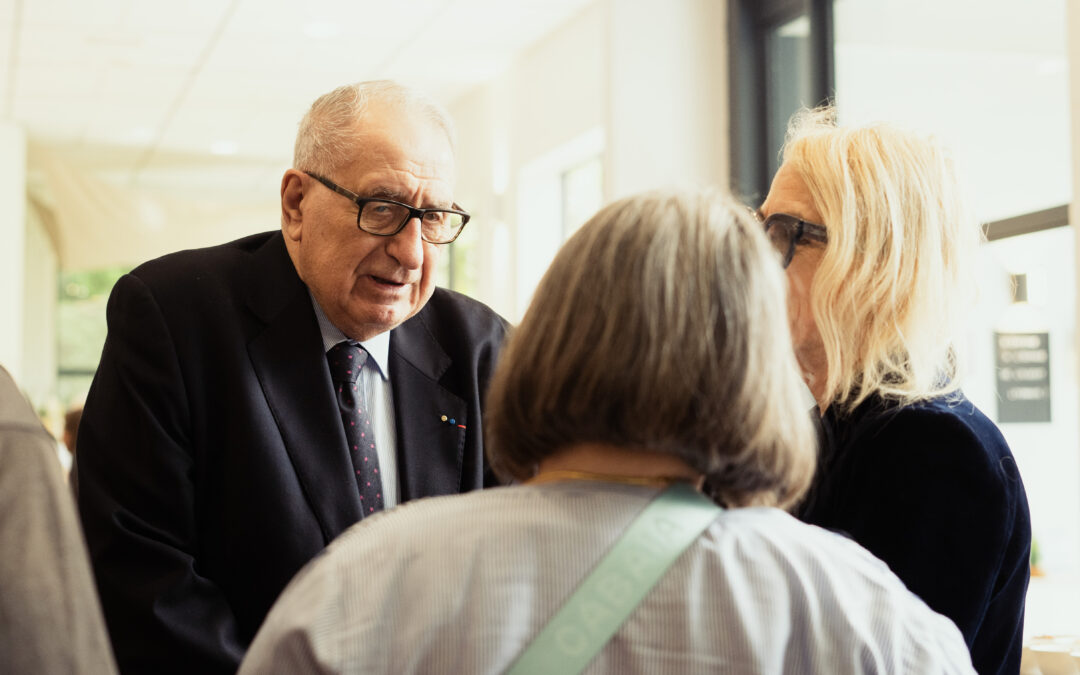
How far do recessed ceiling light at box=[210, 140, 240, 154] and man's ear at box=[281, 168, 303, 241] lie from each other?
7.42m

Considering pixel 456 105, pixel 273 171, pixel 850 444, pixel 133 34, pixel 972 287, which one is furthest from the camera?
pixel 273 171

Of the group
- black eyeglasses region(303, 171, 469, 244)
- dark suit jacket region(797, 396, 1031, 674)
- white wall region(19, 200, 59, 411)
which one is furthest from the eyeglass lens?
white wall region(19, 200, 59, 411)

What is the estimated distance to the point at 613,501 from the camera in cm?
100

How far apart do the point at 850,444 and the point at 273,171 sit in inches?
363

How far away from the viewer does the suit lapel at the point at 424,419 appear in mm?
1940

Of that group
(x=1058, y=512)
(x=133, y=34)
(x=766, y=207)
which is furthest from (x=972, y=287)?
(x=133, y=34)

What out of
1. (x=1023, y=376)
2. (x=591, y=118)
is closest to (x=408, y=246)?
(x=1023, y=376)

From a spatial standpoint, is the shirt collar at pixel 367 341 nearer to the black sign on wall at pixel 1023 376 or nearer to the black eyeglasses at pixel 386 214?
the black eyeglasses at pixel 386 214

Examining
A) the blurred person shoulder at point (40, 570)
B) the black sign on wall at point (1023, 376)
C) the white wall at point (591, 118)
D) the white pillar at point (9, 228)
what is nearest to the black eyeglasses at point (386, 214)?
the blurred person shoulder at point (40, 570)

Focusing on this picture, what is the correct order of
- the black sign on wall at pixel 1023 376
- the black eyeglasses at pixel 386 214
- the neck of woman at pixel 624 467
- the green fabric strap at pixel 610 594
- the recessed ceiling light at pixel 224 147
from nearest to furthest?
the green fabric strap at pixel 610 594, the neck of woman at pixel 624 467, the black eyeglasses at pixel 386 214, the black sign on wall at pixel 1023 376, the recessed ceiling light at pixel 224 147

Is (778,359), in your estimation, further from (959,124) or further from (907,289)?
(959,124)

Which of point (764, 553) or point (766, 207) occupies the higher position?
point (766, 207)

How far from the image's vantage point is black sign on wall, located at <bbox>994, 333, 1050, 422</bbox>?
371cm

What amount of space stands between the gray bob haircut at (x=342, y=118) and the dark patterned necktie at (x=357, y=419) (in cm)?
31
